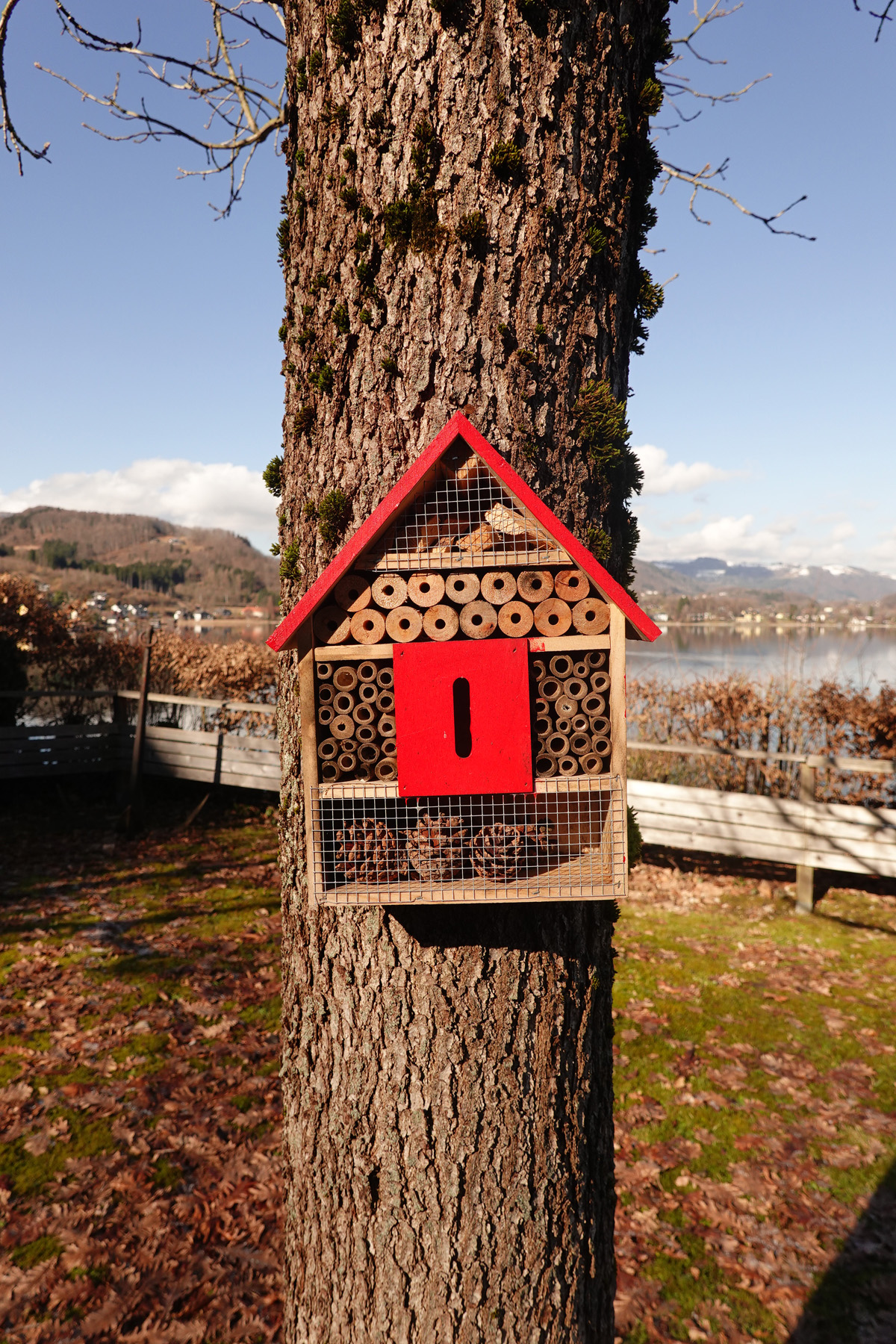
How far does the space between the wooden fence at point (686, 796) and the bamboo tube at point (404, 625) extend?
20.2 feet

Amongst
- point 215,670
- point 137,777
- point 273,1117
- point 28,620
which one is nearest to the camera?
point 273,1117

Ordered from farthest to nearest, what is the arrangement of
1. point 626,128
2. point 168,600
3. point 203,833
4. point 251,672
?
point 168,600
point 251,672
point 203,833
point 626,128

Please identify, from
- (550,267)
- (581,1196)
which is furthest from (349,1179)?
(550,267)

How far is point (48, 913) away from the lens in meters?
6.74

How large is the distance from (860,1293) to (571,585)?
3.50 m

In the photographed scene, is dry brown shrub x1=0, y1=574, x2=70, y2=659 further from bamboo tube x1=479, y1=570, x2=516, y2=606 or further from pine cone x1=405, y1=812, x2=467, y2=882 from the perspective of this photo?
bamboo tube x1=479, y1=570, x2=516, y2=606

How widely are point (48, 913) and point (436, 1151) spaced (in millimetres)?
6069

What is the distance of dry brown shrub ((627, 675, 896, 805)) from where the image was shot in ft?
26.0

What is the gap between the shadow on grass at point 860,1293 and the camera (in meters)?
3.01

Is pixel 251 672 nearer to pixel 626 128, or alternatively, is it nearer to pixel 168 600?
pixel 626 128

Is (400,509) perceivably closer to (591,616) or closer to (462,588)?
(462,588)

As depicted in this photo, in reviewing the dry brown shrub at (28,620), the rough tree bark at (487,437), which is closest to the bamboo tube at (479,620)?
the rough tree bark at (487,437)

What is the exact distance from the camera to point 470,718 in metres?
1.90

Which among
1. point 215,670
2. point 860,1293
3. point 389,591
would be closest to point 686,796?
point 860,1293
